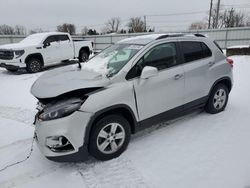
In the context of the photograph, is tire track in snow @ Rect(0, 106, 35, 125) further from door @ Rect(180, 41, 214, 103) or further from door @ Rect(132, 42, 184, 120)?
door @ Rect(180, 41, 214, 103)

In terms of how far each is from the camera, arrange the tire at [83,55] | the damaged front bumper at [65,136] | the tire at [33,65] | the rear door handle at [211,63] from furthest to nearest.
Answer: the tire at [83,55] → the tire at [33,65] → the rear door handle at [211,63] → the damaged front bumper at [65,136]

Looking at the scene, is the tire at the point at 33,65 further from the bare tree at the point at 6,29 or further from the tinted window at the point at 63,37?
the bare tree at the point at 6,29

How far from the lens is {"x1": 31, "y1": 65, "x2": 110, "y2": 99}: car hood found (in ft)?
9.39

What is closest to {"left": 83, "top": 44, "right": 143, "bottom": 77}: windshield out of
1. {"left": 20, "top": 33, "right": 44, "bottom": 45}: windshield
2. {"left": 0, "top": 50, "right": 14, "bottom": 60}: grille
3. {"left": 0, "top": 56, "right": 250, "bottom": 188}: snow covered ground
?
{"left": 0, "top": 56, "right": 250, "bottom": 188}: snow covered ground

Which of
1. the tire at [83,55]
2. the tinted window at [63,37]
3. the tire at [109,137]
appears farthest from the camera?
the tire at [83,55]

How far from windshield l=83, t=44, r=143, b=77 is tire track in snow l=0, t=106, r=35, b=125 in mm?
2043

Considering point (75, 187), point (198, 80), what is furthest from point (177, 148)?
point (75, 187)

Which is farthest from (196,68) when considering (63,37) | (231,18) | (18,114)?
(231,18)

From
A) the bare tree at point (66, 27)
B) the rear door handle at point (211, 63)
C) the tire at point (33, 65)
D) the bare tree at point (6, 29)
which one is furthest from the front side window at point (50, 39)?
the bare tree at point (6, 29)

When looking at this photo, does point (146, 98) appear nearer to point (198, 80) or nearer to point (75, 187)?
point (198, 80)

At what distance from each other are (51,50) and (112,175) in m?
9.51

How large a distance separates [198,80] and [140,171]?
2043mm

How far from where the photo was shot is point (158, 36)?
12.4 ft

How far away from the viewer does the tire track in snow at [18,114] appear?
192 inches
